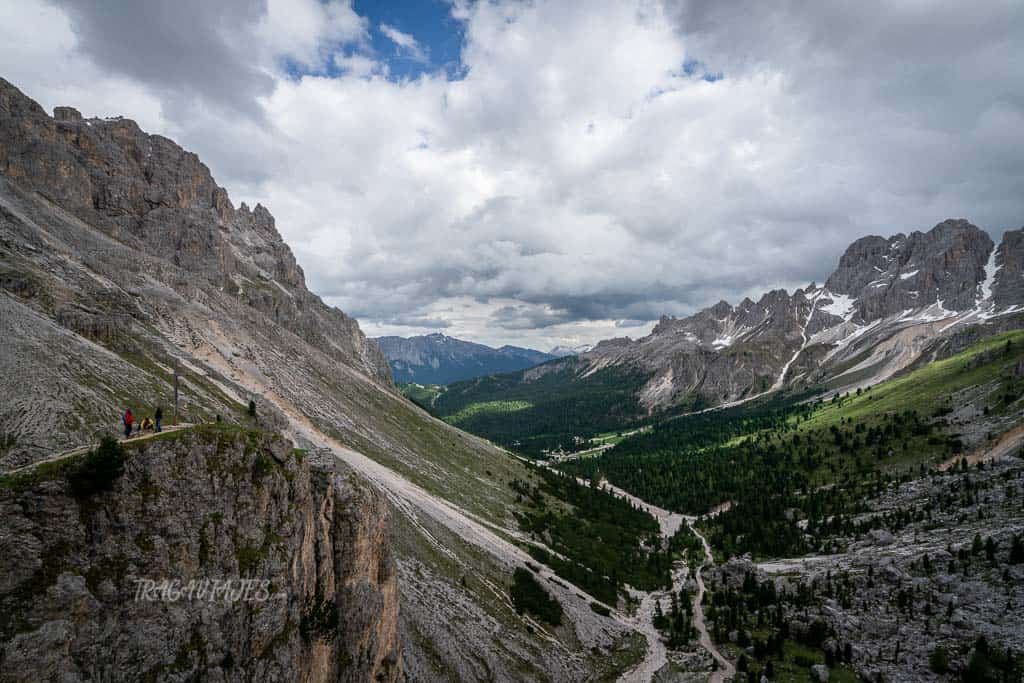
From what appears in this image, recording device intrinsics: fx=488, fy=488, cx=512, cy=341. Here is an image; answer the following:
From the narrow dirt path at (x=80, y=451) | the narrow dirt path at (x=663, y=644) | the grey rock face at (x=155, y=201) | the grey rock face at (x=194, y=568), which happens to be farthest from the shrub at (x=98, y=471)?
the grey rock face at (x=155, y=201)

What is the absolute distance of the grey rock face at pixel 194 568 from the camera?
1947 centimetres

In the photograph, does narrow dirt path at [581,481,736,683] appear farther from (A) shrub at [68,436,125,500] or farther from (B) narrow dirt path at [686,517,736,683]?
(A) shrub at [68,436,125,500]

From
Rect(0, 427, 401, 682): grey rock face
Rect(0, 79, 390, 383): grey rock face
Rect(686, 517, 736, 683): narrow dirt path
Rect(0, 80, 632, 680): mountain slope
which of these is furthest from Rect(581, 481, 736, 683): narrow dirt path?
Rect(0, 79, 390, 383): grey rock face

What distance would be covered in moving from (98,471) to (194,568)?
624 cm

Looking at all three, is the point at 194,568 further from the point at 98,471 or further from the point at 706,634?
the point at 706,634

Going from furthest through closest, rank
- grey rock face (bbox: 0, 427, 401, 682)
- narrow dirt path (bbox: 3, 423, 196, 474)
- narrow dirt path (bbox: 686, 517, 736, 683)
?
narrow dirt path (bbox: 686, 517, 736, 683) < narrow dirt path (bbox: 3, 423, 196, 474) < grey rock face (bbox: 0, 427, 401, 682)

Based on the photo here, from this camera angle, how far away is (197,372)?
58969 mm

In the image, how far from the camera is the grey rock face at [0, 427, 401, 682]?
1947 centimetres

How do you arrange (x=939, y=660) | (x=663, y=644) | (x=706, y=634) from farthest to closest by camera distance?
1. (x=706, y=634)
2. (x=663, y=644)
3. (x=939, y=660)

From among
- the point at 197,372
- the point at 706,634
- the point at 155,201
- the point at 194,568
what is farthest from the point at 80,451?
the point at 155,201

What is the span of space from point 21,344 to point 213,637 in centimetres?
3149

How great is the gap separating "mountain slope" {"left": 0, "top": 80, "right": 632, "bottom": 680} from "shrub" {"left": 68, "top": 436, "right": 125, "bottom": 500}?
11.7 meters

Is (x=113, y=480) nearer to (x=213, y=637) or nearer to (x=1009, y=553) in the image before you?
(x=213, y=637)

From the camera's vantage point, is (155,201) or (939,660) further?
(155,201)
